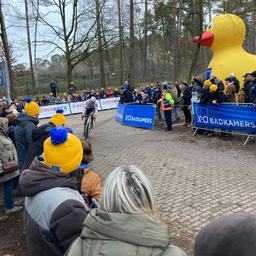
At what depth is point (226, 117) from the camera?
1095 cm

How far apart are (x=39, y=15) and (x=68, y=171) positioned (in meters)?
31.7

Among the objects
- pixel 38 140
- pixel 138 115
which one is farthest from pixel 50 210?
pixel 138 115

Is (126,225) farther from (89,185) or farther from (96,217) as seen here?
(89,185)

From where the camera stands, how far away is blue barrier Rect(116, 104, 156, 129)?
14578mm

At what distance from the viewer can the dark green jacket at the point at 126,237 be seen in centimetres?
162

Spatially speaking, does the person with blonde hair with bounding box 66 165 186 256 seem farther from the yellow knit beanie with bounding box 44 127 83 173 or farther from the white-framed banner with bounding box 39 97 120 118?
the white-framed banner with bounding box 39 97 120 118

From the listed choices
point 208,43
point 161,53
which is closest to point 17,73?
point 161,53

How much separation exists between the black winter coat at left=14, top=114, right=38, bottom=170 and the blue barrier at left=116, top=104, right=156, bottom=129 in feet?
27.9

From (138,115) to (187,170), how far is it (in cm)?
732

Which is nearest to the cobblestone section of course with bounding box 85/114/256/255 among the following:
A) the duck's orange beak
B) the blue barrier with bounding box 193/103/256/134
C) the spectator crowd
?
the blue barrier with bounding box 193/103/256/134

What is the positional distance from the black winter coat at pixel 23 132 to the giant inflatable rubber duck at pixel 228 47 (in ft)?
37.9

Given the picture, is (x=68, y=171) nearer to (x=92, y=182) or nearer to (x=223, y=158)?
(x=92, y=182)

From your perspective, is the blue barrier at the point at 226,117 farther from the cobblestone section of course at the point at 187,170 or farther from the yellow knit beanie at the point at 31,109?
the yellow knit beanie at the point at 31,109

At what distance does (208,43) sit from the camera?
17188 mm
